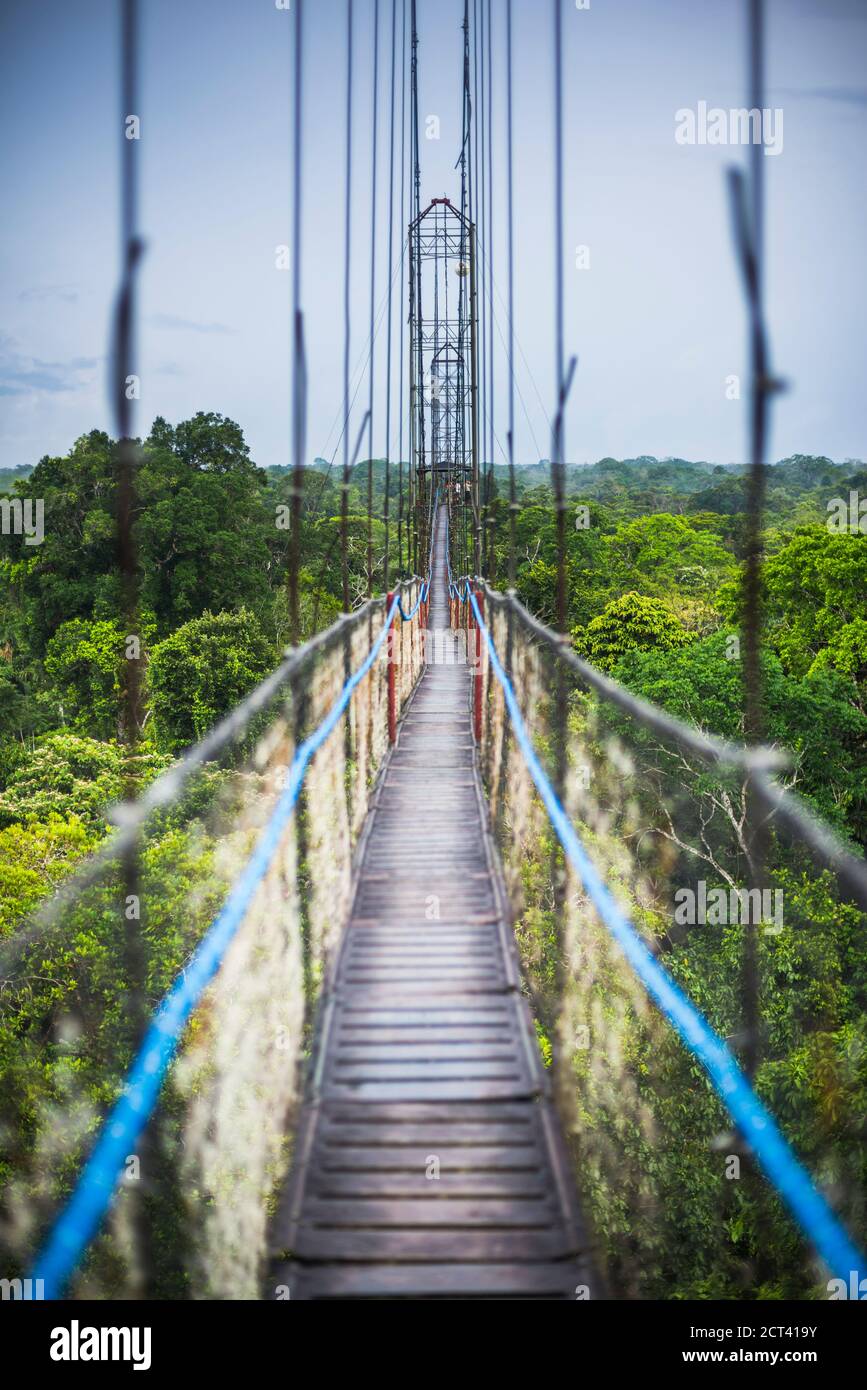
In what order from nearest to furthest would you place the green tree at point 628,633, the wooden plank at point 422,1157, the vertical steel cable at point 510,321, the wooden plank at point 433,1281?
the wooden plank at point 433,1281, the wooden plank at point 422,1157, the vertical steel cable at point 510,321, the green tree at point 628,633

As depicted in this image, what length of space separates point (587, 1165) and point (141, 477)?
14357 millimetres

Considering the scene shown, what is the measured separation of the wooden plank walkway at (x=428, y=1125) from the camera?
1796 mm

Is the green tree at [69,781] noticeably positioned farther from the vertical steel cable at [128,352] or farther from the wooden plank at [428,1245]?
the vertical steel cable at [128,352]

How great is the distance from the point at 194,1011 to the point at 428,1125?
4.21 meters

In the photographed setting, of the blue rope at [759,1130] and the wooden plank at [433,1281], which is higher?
the blue rope at [759,1130]

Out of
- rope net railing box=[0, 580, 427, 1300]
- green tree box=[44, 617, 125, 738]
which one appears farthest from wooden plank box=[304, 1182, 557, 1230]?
green tree box=[44, 617, 125, 738]

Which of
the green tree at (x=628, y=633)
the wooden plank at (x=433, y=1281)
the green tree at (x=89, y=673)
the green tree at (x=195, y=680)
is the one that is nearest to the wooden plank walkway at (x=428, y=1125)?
the wooden plank at (x=433, y=1281)

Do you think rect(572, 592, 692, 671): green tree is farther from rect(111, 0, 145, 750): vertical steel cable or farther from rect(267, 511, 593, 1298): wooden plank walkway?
rect(111, 0, 145, 750): vertical steel cable

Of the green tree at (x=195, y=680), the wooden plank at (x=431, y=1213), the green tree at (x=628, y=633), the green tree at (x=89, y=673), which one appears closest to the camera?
the wooden plank at (x=431, y=1213)

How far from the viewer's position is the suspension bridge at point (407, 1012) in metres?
1.43

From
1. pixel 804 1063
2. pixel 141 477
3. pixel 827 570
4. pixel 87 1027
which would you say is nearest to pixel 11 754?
pixel 141 477

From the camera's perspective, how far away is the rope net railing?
1806 millimetres

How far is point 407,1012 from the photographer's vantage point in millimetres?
2697

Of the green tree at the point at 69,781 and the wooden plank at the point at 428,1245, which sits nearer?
the wooden plank at the point at 428,1245
